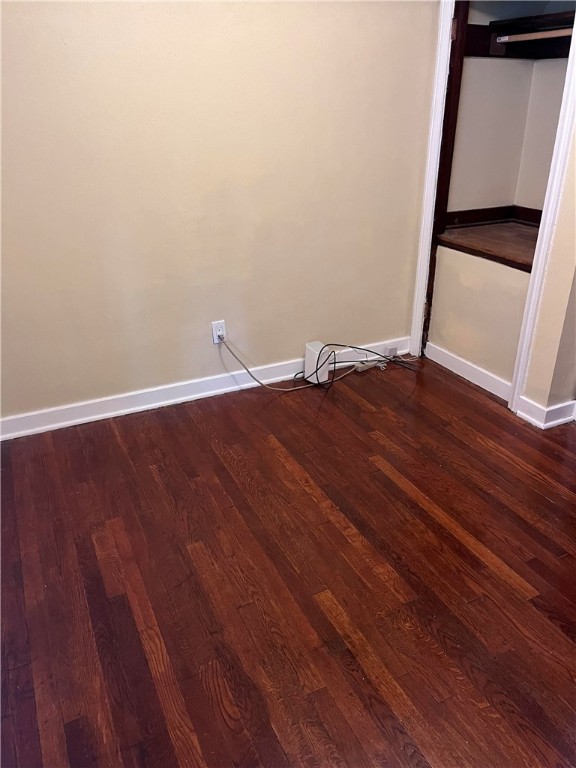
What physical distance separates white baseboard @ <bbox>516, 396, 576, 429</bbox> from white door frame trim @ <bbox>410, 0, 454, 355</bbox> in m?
0.79

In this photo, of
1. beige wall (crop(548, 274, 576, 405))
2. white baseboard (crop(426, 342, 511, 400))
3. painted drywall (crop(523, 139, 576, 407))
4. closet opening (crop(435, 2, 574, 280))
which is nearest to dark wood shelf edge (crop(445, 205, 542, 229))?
closet opening (crop(435, 2, 574, 280))

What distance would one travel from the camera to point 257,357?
114 inches

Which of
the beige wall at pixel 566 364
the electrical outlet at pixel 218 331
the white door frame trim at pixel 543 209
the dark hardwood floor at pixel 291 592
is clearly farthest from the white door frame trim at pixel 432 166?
the electrical outlet at pixel 218 331

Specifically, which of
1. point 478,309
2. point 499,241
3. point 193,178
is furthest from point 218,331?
point 499,241

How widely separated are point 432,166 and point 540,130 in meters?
0.66

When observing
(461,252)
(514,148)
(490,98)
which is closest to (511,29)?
(490,98)

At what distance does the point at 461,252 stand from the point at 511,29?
1.04 m

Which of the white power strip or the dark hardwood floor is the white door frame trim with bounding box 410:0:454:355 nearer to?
the white power strip

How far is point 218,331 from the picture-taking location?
8.92ft

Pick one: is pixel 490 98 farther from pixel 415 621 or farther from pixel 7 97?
pixel 415 621

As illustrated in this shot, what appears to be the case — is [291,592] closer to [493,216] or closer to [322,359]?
[322,359]

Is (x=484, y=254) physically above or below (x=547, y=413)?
above

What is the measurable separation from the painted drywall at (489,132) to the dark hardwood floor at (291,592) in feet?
4.11

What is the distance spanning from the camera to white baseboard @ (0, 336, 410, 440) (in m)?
2.49
